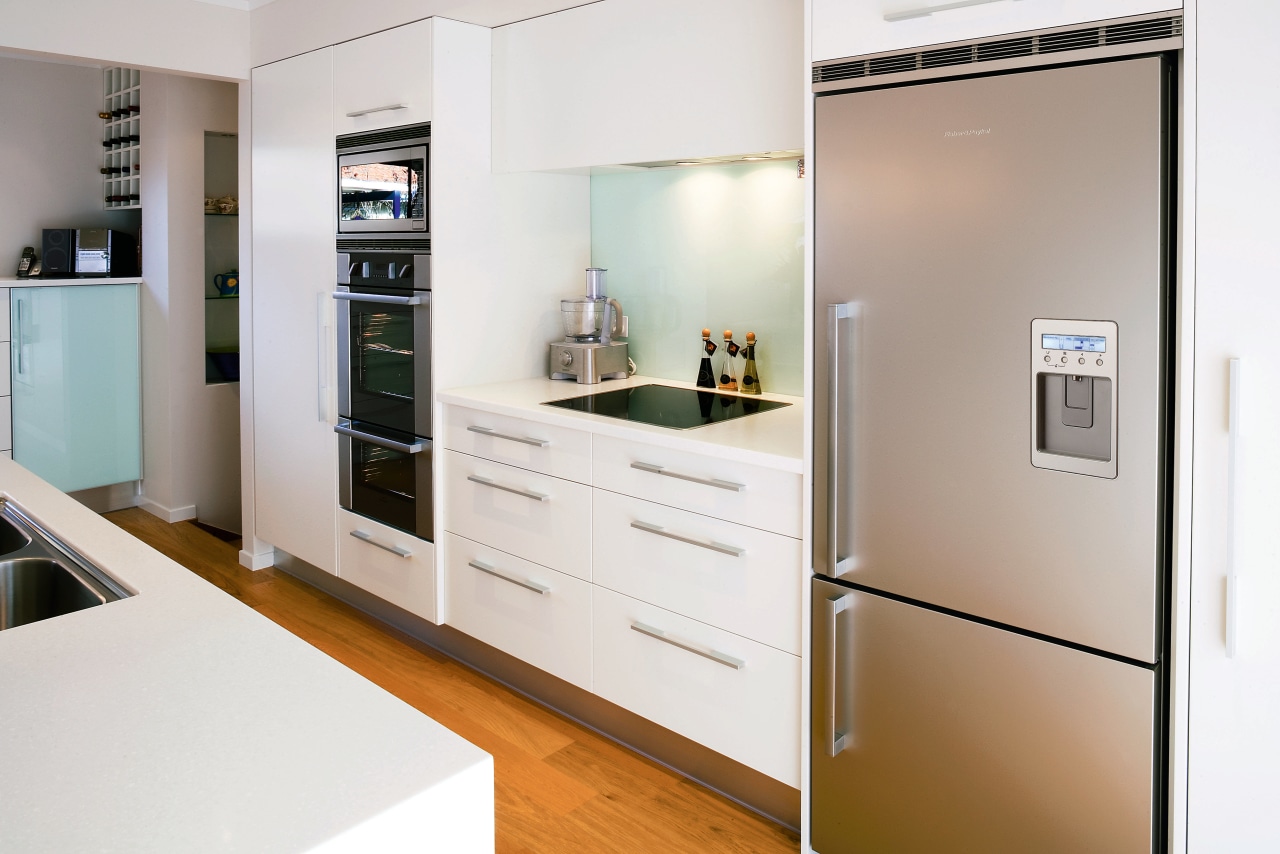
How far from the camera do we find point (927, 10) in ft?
5.73

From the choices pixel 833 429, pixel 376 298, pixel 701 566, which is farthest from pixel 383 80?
pixel 833 429

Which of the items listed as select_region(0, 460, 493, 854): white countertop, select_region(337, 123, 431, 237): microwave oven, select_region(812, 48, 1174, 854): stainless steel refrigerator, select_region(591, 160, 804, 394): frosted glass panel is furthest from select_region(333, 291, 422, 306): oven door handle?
select_region(0, 460, 493, 854): white countertop

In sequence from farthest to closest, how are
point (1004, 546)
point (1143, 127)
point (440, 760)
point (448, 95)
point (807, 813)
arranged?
point (448, 95) → point (807, 813) → point (1004, 546) → point (1143, 127) → point (440, 760)

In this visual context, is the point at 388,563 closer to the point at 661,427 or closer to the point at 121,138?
the point at 661,427

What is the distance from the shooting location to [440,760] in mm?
897

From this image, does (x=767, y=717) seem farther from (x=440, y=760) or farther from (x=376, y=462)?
(x=376, y=462)

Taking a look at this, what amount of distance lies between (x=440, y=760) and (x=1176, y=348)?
1.31m

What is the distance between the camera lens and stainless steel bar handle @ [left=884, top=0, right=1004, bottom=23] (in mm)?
1695

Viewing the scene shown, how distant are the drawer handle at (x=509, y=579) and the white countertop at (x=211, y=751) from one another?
1597mm

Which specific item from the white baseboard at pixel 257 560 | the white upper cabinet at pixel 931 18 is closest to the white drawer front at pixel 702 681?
the white upper cabinet at pixel 931 18

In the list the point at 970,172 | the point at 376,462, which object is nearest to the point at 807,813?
the point at 970,172

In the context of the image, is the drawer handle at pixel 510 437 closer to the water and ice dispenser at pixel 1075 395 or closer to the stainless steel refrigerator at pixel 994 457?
the stainless steel refrigerator at pixel 994 457

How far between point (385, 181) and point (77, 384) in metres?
2.58

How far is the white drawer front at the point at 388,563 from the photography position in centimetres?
323
